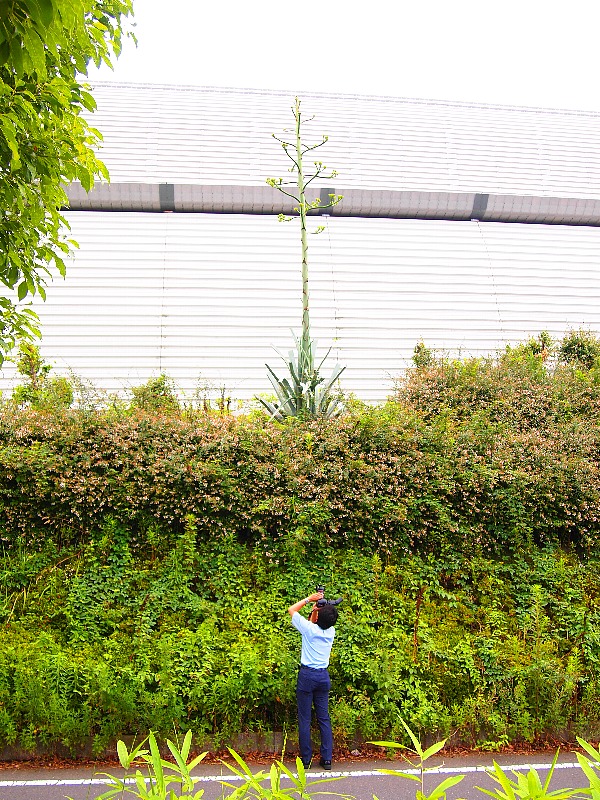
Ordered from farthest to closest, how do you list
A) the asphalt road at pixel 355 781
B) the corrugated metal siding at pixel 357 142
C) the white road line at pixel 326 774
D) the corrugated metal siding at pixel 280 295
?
the corrugated metal siding at pixel 357 142 → the corrugated metal siding at pixel 280 295 → the white road line at pixel 326 774 → the asphalt road at pixel 355 781

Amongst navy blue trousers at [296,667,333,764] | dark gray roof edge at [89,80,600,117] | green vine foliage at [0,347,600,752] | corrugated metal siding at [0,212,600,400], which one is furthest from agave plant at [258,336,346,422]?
dark gray roof edge at [89,80,600,117]

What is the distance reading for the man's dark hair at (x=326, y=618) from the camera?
5.03m

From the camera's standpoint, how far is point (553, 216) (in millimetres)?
17156

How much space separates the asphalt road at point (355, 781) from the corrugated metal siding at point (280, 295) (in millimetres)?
8533

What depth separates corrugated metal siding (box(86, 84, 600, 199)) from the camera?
16.3 metres

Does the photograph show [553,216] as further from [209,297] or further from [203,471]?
[203,471]

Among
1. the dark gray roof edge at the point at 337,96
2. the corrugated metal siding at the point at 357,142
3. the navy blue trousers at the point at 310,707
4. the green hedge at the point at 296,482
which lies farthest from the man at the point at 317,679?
the dark gray roof edge at the point at 337,96

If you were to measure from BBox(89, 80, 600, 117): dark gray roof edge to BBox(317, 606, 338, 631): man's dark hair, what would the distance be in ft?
55.5

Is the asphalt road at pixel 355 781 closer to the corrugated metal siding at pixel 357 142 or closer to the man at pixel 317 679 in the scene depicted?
the man at pixel 317 679

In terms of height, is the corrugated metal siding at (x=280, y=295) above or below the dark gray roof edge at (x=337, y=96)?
below

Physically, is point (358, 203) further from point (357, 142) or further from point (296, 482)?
point (296, 482)

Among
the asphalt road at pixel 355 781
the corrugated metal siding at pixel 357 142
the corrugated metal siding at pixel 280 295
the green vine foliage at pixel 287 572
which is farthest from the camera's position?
the corrugated metal siding at pixel 357 142

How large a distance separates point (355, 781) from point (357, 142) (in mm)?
16568

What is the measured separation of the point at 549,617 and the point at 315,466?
3.25 meters
